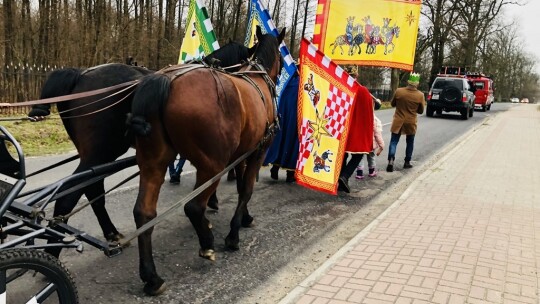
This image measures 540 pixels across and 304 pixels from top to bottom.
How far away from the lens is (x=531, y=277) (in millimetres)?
3758

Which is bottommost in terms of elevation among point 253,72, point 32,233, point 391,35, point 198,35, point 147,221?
point 147,221

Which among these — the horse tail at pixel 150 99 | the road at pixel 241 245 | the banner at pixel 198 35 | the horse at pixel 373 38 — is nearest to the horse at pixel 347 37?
the horse at pixel 373 38

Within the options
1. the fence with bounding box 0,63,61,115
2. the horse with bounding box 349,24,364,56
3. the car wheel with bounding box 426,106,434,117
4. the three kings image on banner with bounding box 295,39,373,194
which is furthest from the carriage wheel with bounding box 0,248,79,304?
the car wheel with bounding box 426,106,434,117

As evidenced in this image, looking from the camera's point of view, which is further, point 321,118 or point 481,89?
point 481,89

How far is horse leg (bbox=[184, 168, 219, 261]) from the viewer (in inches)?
142

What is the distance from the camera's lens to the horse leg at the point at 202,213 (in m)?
3.61

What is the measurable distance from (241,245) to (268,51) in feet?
7.13

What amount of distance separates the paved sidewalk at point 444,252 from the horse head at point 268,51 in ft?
6.98

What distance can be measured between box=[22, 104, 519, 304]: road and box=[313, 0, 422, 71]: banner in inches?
83.0

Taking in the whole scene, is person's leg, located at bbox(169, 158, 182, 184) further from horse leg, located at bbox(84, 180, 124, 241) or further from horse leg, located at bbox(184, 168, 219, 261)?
horse leg, located at bbox(184, 168, 219, 261)

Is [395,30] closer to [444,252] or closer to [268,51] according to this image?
[268,51]

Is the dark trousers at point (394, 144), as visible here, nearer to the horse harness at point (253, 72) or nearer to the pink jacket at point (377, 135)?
the pink jacket at point (377, 135)

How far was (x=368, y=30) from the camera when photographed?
20.7 ft

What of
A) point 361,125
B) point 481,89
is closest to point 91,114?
point 361,125
